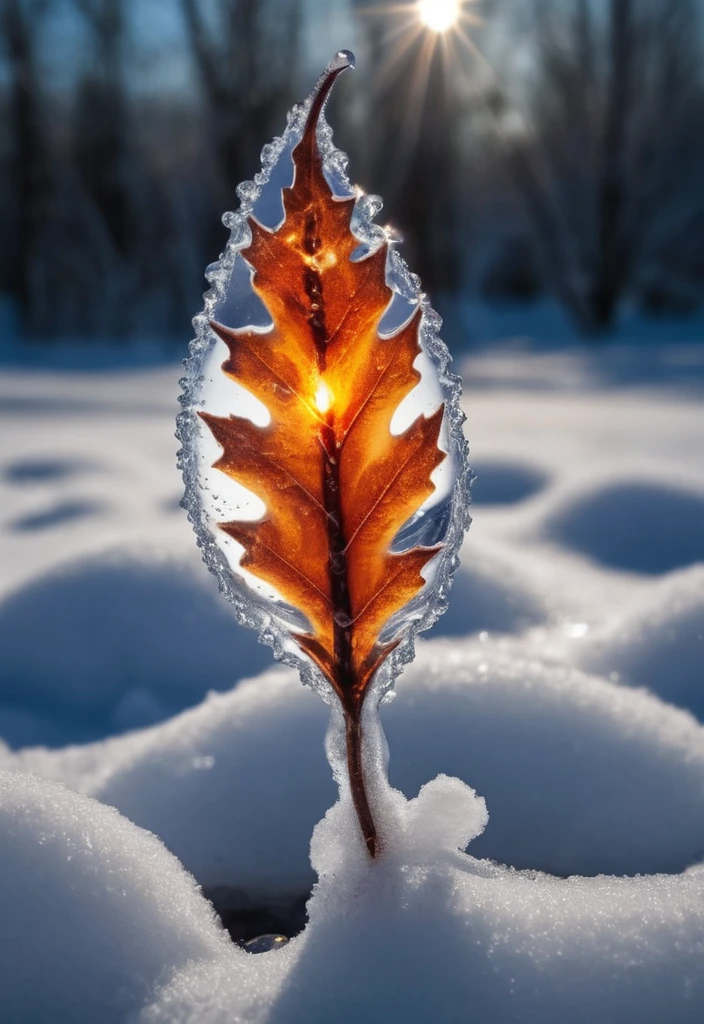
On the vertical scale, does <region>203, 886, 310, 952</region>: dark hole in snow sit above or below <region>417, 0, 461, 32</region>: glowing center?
below

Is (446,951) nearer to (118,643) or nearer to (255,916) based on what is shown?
(255,916)

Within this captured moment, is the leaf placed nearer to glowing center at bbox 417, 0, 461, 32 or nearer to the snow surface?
the snow surface

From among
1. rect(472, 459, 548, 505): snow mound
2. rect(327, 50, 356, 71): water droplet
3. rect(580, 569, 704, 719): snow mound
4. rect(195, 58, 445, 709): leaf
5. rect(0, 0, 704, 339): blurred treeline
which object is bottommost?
rect(195, 58, 445, 709): leaf

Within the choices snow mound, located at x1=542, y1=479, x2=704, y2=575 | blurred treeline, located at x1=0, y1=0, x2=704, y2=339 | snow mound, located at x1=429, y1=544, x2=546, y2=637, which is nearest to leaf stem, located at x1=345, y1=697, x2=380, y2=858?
snow mound, located at x1=429, y1=544, x2=546, y2=637

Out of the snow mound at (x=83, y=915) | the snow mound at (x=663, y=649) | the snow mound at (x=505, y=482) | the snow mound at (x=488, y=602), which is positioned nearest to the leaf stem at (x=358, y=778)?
the snow mound at (x=83, y=915)

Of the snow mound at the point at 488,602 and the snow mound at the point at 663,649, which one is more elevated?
the snow mound at the point at 488,602

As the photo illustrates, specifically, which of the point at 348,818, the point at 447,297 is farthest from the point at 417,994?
the point at 447,297

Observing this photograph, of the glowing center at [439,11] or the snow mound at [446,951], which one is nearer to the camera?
the snow mound at [446,951]

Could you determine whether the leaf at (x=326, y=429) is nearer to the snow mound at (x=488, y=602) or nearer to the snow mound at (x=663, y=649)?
the snow mound at (x=663, y=649)
